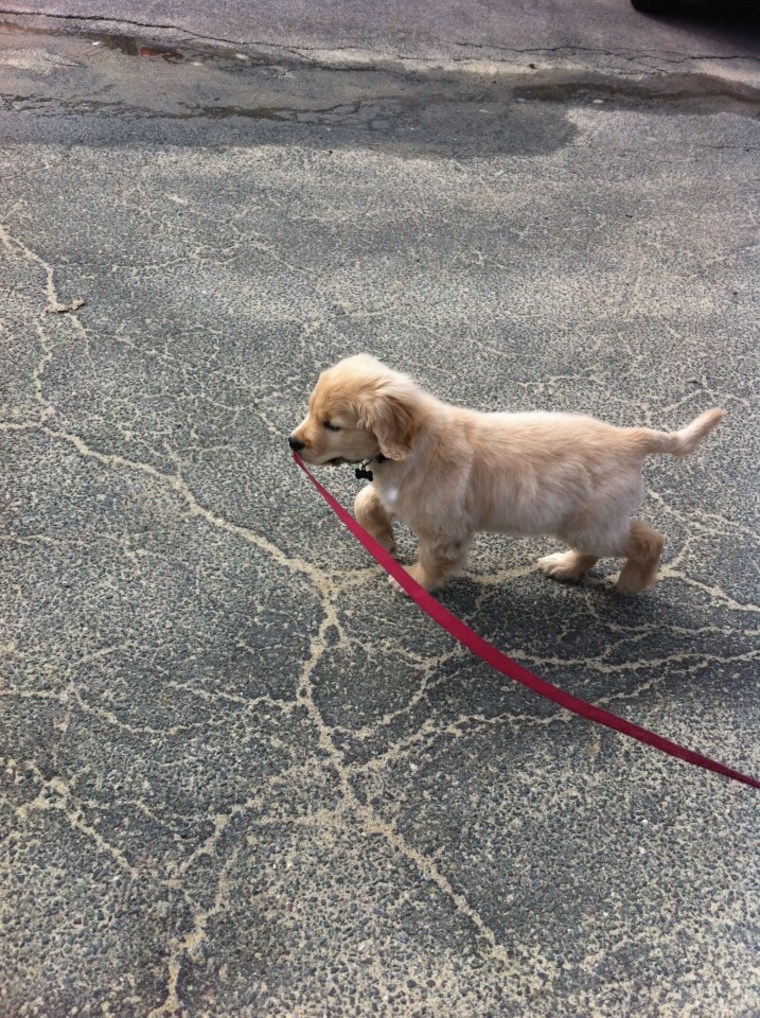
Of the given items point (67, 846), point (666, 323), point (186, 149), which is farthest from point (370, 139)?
point (67, 846)

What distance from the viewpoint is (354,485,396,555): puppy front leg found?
9.66 feet

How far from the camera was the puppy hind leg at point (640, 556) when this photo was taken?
2.78 meters

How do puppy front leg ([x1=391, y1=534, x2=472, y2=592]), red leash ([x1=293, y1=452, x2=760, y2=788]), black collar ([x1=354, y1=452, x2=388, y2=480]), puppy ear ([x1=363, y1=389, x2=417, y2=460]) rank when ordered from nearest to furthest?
red leash ([x1=293, y1=452, x2=760, y2=788]) < puppy ear ([x1=363, y1=389, x2=417, y2=460]) < black collar ([x1=354, y1=452, x2=388, y2=480]) < puppy front leg ([x1=391, y1=534, x2=472, y2=592])

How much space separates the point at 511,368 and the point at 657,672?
1.86 meters

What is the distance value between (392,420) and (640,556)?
111 centimetres

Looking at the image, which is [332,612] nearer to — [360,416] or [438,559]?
[438,559]

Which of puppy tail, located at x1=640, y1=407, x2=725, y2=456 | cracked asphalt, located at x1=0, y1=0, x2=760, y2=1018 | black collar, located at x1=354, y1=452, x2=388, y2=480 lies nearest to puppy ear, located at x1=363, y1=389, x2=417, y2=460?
black collar, located at x1=354, y1=452, x2=388, y2=480

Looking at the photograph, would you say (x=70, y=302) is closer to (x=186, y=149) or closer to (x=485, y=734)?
(x=186, y=149)

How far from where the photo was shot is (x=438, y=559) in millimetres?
2791

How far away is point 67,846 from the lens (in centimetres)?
214

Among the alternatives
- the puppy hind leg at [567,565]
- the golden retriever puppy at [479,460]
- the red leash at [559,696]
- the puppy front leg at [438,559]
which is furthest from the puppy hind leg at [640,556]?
the red leash at [559,696]

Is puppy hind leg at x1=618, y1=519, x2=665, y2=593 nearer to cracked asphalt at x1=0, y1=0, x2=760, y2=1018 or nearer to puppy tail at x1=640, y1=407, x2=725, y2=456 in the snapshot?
cracked asphalt at x1=0, y1=0, x2=760, y2=1018

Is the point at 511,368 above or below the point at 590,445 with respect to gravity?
below

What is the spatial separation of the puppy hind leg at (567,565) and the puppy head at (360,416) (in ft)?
3.01
